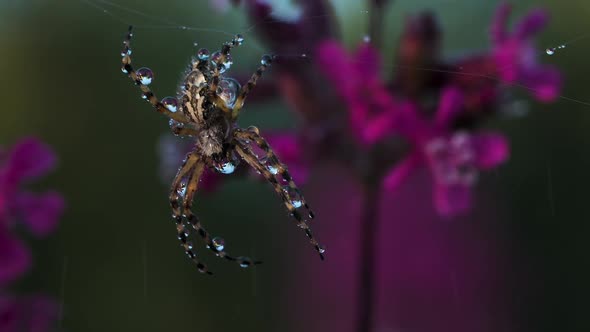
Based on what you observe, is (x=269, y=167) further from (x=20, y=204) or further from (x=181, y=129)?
(x=20, y=204)

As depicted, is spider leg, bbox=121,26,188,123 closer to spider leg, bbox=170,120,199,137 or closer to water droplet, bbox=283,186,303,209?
spider leg, bbox=170,120,199,137

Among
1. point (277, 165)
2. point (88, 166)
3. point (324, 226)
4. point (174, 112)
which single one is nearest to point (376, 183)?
point (277, 165)

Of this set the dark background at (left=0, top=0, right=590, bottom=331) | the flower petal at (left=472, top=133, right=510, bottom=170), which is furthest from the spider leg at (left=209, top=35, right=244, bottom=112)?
the dark background at (left=0, top=0, right=590, bottom=331)

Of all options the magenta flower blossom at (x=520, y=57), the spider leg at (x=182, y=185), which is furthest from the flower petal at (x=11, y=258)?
the magenta flower blossom at (x=520, y=57)

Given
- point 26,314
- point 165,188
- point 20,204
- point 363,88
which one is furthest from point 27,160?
point 165,188

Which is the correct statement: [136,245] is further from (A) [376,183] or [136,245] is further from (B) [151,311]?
(A) [376,183]

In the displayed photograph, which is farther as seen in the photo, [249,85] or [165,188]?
[165,188]

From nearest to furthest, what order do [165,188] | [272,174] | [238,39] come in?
1. [238,39]
2. [272,174]
3. [165,188]
